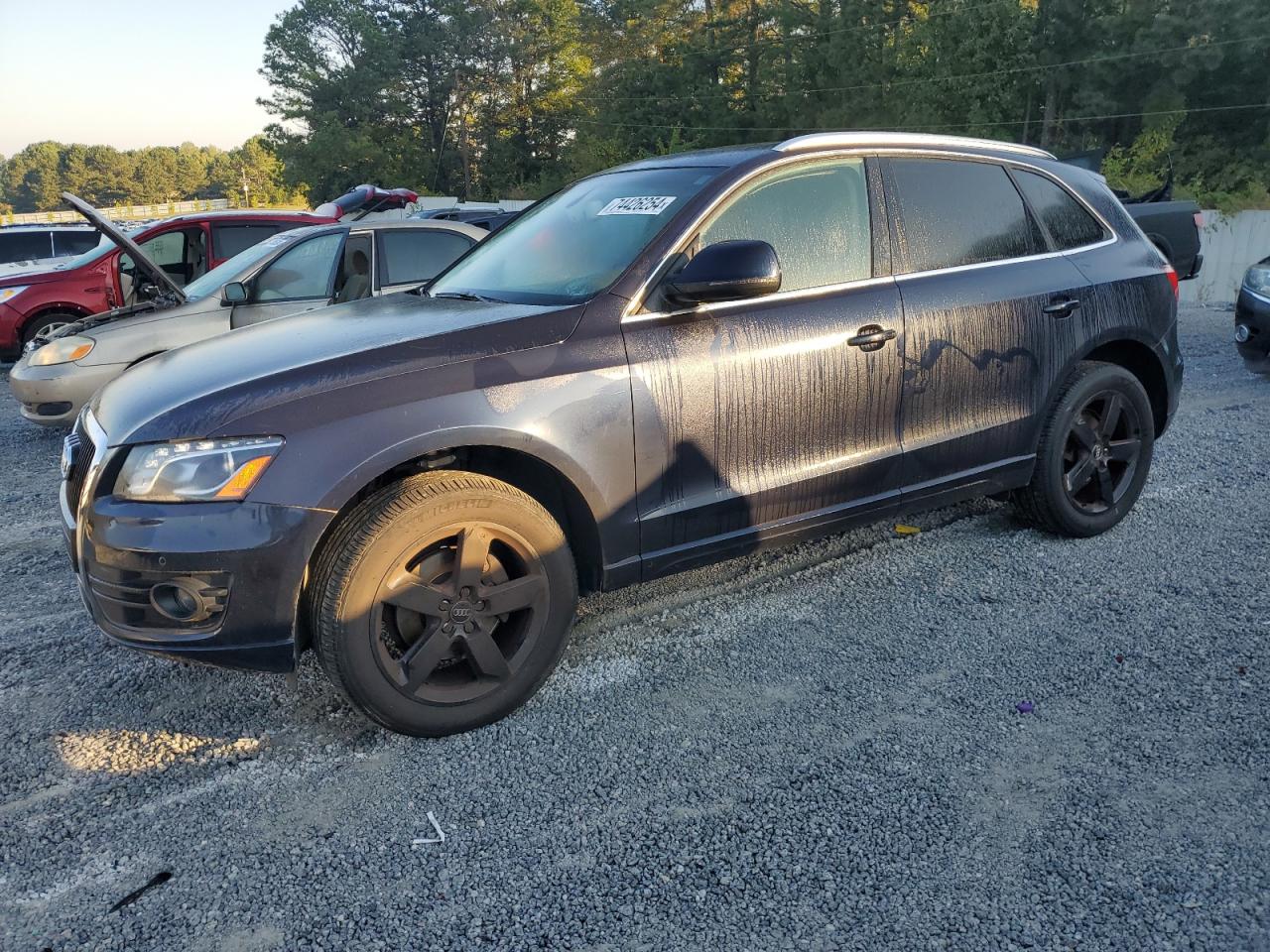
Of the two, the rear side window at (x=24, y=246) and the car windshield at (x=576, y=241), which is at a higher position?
the rear side window at (x=24, y=246)

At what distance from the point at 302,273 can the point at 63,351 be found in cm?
171

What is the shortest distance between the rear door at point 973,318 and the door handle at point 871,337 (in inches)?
4.7

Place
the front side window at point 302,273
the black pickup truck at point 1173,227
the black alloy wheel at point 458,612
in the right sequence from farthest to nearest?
the black pickup truck at point 1173,227 → the front side window at point 302,273 → the black alloy wheel at point 458,612

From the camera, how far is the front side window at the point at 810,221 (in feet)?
11.2

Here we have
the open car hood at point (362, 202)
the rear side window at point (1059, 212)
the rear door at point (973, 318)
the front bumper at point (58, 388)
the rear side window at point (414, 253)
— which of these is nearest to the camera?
the rear door at point (973, 318)

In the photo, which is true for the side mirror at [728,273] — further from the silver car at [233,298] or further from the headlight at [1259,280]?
the headlight at [1259,280]

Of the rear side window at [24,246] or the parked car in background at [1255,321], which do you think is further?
the rear side window at [24,246]

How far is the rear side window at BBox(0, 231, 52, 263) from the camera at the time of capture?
1353 centimetres

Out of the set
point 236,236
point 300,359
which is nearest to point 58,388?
point 236,236

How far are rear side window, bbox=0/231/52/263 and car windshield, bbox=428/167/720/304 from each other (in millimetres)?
12407

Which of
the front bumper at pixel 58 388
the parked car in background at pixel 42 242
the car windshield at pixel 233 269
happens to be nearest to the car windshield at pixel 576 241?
the car windshield at pixel 233 269

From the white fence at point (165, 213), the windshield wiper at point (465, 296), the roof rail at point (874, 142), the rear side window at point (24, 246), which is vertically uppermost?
the white fence at point (165, 213)

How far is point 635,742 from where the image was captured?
2.93 metres

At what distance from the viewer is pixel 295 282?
23.6 ft
